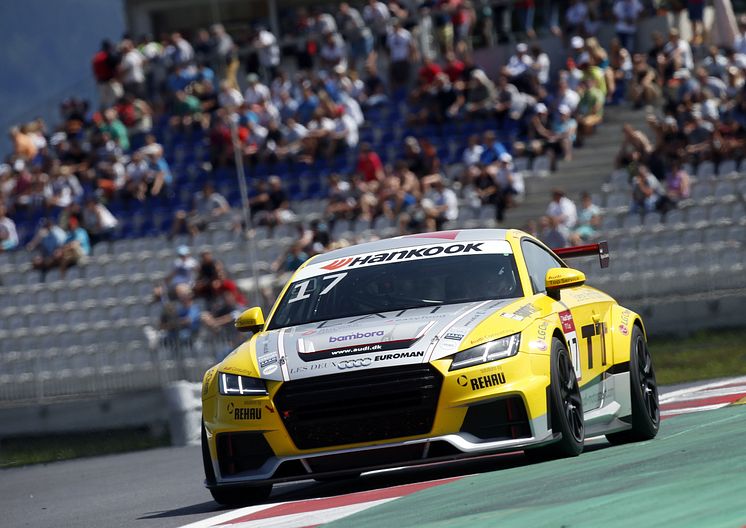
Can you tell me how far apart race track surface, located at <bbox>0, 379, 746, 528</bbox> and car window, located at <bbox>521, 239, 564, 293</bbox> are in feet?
3.61

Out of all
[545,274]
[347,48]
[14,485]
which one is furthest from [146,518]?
[347,48]

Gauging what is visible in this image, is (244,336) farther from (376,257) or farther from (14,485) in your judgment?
(376,257)

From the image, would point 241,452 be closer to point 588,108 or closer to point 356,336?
point 356,336

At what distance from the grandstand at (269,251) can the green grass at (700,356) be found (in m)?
0.29

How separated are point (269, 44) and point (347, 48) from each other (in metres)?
1.82

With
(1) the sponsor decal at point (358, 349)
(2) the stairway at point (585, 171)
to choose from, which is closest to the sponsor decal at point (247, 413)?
(1) the sponsor decal at point (358, 349)

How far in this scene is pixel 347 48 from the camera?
31344 millimetres

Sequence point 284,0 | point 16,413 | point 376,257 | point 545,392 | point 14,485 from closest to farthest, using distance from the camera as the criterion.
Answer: point 545,392
point 376,257
point 14,485
point 16,413
point 284,0

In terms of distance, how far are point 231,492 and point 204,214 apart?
1872 cm

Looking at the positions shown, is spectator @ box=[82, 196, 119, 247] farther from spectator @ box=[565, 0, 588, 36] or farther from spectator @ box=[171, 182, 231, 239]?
spectator @ box=[565, 0, 588, 36]

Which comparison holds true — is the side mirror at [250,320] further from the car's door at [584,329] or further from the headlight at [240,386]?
the car's door at [584,329]

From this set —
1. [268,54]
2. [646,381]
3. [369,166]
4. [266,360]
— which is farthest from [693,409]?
[268,54]

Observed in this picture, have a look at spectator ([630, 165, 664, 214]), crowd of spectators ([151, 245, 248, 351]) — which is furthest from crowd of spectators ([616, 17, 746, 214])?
crowd of spectators ([151, 245, 248, 351])

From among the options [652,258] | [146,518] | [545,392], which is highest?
[545,392]
